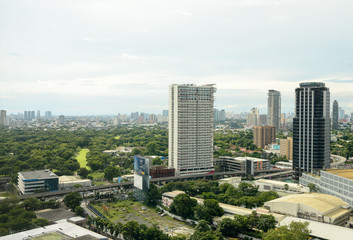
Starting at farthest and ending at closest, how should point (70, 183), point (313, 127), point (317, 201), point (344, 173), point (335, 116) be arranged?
1. point (335, 116)
2. point (313, 127)
3. point (70, 183)
4. point (344, 173)
5. point (317, 201)

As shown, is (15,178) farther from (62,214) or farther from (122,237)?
(122,237)

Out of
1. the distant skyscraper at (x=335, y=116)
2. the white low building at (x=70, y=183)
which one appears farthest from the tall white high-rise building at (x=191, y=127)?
the distant skyscraper at (x=335, y=116)

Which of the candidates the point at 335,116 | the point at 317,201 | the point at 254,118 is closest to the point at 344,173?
the point at 317,201

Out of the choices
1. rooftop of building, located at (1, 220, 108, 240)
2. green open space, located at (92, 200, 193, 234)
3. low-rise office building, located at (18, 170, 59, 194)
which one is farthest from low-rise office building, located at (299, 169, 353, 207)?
low-rise office building, located at (18, 170, 59, 194)

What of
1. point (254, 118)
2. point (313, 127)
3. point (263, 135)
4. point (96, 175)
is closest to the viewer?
point (313, 127)

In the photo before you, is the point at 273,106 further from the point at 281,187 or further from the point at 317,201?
the point at 317,201

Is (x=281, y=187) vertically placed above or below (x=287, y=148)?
below
